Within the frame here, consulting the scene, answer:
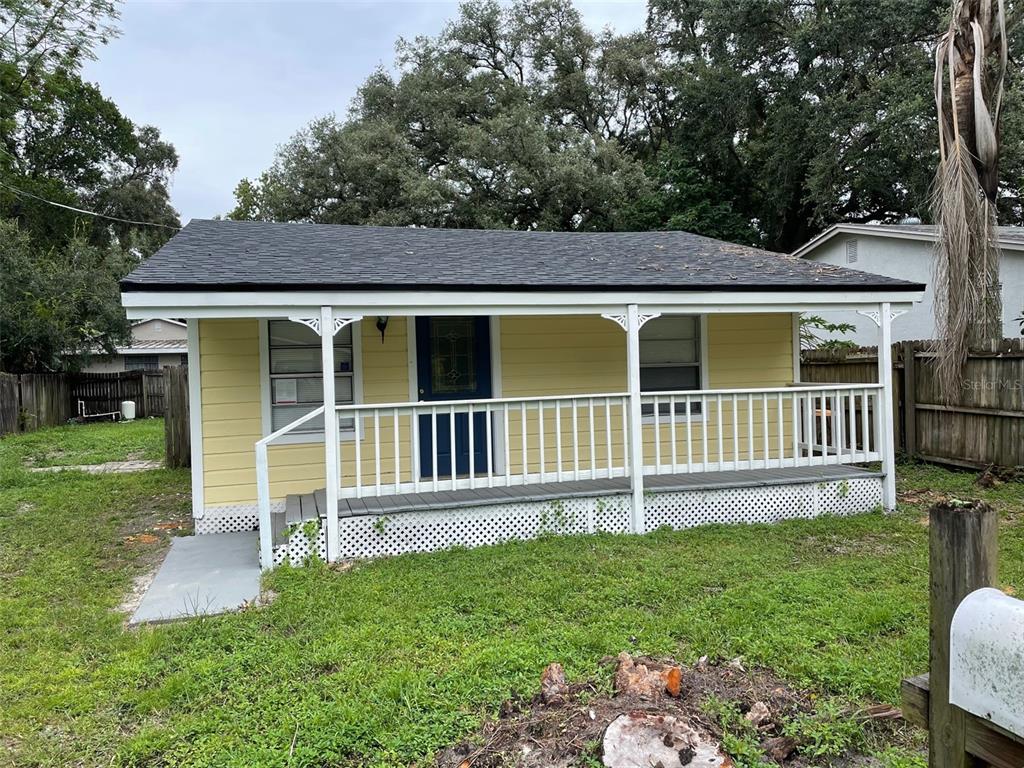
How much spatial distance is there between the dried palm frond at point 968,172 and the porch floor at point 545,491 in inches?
93.4

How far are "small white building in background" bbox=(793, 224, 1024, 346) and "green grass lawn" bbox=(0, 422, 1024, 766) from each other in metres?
8.08

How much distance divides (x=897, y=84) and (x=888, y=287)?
47.7 feet

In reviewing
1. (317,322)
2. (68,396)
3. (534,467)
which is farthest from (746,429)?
(68,396)

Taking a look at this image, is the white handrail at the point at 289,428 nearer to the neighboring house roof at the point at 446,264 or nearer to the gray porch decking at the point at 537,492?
the gray porch decking at the point at 537,492

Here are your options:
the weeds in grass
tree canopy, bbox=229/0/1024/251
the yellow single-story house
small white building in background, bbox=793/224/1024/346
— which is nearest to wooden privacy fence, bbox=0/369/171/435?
tree canopy, bbox=229/0/1024/251

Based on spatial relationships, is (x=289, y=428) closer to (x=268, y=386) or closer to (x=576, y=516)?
(x=268, y=386)

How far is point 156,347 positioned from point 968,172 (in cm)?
2722

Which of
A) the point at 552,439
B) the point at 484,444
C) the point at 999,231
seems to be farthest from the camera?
the point at 999,231

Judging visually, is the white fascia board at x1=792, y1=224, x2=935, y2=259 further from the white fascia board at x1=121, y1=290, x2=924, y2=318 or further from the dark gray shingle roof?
the white fascia board at x1=121, y1=290, x2=924, y2=318

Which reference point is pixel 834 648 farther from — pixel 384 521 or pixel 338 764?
pixel 384 521

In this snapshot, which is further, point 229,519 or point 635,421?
point 229,519

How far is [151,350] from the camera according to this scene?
2614 cm

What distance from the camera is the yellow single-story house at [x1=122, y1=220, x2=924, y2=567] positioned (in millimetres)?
5672

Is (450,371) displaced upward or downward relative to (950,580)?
upward
